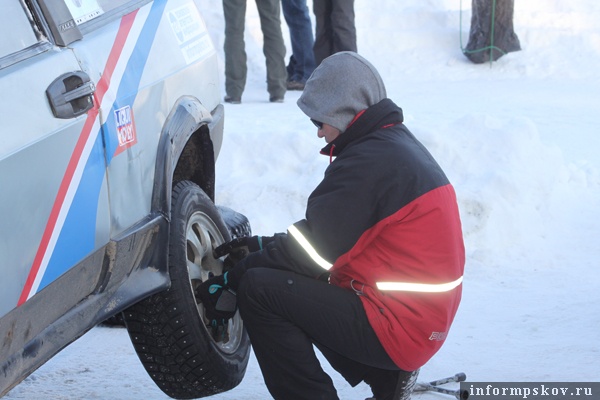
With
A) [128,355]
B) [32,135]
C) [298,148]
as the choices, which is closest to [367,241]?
[32,135]

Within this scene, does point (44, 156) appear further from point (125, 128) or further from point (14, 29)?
point (125, 128)

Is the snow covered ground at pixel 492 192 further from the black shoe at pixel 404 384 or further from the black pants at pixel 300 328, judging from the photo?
the black pants at pixel 300 328

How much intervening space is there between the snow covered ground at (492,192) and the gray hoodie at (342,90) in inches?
49.7

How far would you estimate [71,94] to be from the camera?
8.39 feet

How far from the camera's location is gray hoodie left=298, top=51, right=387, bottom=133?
305 cm

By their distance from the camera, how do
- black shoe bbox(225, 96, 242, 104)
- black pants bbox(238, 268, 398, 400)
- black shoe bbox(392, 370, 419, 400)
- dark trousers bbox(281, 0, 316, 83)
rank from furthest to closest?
dark trousers bbox(281, 0, 316, 83)
black shoe bbox(225, 96, 242, 104)
black shoe bbox(392, 370, 419, 400)
black pants bbox(238, 268, 398, 400)

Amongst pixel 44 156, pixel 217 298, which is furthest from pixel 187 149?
pixel 44 156

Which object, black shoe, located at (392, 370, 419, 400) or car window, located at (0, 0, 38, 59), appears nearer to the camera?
car window, located at (0, 0, 38, 59)

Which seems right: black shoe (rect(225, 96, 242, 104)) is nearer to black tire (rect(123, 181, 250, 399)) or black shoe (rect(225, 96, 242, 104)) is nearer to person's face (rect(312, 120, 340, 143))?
black tire (rect(123, 181, 250, 399))

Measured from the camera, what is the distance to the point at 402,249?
9.78ft

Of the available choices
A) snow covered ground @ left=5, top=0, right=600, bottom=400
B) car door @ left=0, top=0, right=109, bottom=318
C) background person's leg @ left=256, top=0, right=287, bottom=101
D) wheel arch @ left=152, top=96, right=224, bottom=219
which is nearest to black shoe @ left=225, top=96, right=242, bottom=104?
snow covered ground @ left=5, top=0, right=600, bottom=400

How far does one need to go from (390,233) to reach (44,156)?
1149 mm

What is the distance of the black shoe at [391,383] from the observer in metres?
3.24

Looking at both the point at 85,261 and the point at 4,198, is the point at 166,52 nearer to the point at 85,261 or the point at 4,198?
the point at 85,261
